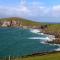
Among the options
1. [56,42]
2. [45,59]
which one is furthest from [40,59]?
[56,42]

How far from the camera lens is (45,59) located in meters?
51.7

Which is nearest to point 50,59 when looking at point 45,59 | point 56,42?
point 45,59

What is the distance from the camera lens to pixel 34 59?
52375 mm

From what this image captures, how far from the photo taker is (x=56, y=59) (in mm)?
51469

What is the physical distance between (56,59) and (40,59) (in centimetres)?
364

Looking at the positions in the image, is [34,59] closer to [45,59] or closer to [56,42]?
[45,59]

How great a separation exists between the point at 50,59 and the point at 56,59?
1.36 metres

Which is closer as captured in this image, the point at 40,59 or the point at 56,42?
the point at 40,59

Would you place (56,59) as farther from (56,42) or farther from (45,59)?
(56,42)

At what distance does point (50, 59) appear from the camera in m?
51.5

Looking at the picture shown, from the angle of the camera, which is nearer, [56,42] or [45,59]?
[45,59]

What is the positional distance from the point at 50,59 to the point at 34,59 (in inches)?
147

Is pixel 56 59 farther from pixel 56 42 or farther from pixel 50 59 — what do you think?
pixel 56 42

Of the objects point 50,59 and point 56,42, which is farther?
point 56,42
